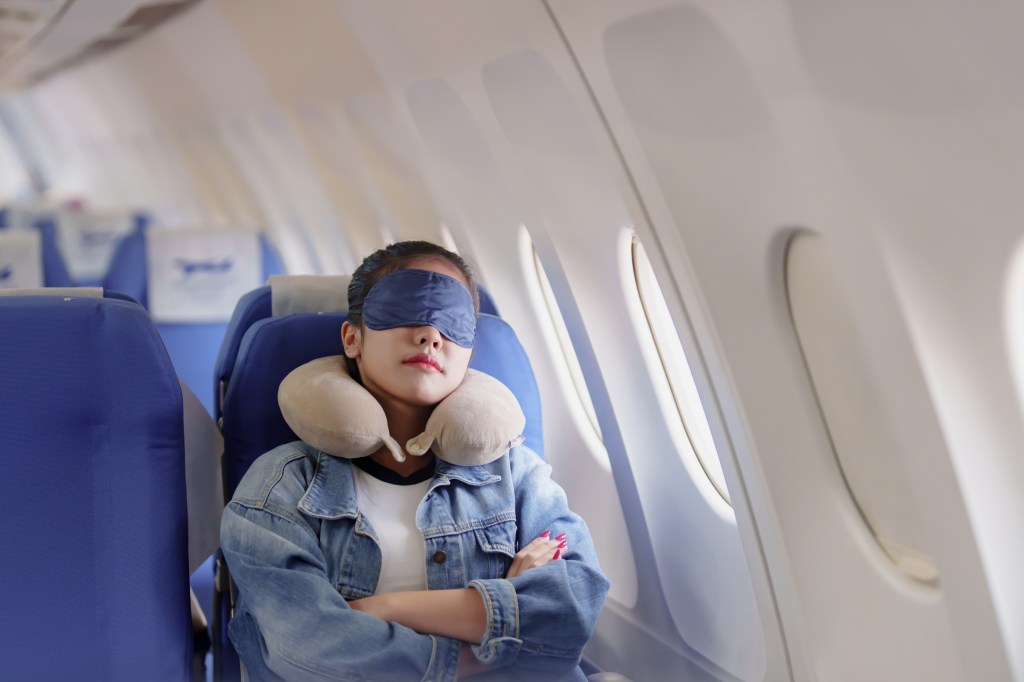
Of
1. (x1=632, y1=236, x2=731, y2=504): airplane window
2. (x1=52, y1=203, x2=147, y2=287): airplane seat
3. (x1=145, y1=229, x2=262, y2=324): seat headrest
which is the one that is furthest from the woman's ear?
(x1=52, y1=203, x2=147, y2=287): airplane seat

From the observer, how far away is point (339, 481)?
228 cm

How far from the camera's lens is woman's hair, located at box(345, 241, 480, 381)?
247 centimetres

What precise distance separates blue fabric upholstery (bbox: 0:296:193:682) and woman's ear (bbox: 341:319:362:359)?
424 mm

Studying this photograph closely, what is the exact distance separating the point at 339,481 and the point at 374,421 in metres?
0.15

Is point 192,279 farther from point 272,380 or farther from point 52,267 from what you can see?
point 272,380

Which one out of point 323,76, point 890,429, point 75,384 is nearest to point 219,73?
point 323,76

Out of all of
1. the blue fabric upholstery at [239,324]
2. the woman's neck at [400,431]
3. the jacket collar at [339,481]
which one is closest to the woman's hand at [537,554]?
the jacket collar at [339,481]

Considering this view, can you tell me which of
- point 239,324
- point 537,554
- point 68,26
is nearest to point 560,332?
point 239,324

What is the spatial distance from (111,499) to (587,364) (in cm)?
162

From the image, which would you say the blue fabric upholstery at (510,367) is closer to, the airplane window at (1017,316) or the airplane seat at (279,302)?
the airplane seat at (279,302)

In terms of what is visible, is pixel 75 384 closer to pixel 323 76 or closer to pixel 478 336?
pixel 478 336

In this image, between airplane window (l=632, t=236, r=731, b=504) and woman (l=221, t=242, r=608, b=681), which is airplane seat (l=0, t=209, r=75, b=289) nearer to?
airplane window (l=632, t=236, r=731, b=504)

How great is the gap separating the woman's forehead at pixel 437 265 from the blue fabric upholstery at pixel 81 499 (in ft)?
1.95

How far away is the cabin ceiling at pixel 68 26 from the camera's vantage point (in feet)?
22.9
